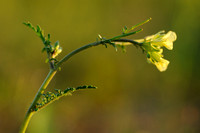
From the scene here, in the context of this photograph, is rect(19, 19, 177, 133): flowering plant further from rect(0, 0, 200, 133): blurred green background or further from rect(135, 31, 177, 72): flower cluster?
rect(0, 0, 200, 133): blurred green background

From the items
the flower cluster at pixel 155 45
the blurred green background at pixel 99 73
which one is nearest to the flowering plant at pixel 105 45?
the flower cluster at pixel 155 45

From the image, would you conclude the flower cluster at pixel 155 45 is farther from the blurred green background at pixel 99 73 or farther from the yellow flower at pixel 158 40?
the blurred green background at pixel 99 73

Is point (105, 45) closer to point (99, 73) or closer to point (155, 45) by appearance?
point (155, 45)

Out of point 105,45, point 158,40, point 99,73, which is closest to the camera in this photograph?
point 105,45

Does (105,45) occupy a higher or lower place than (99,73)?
lower

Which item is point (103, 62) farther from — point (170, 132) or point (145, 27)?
point (170, 132)

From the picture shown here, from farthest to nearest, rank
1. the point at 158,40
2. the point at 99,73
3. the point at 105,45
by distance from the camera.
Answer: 1. the point at 99,73
2. the point at 158,40
3. the point at 105,45

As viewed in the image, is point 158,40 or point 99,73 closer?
point 158,40

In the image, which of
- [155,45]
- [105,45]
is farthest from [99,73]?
[105,45]
